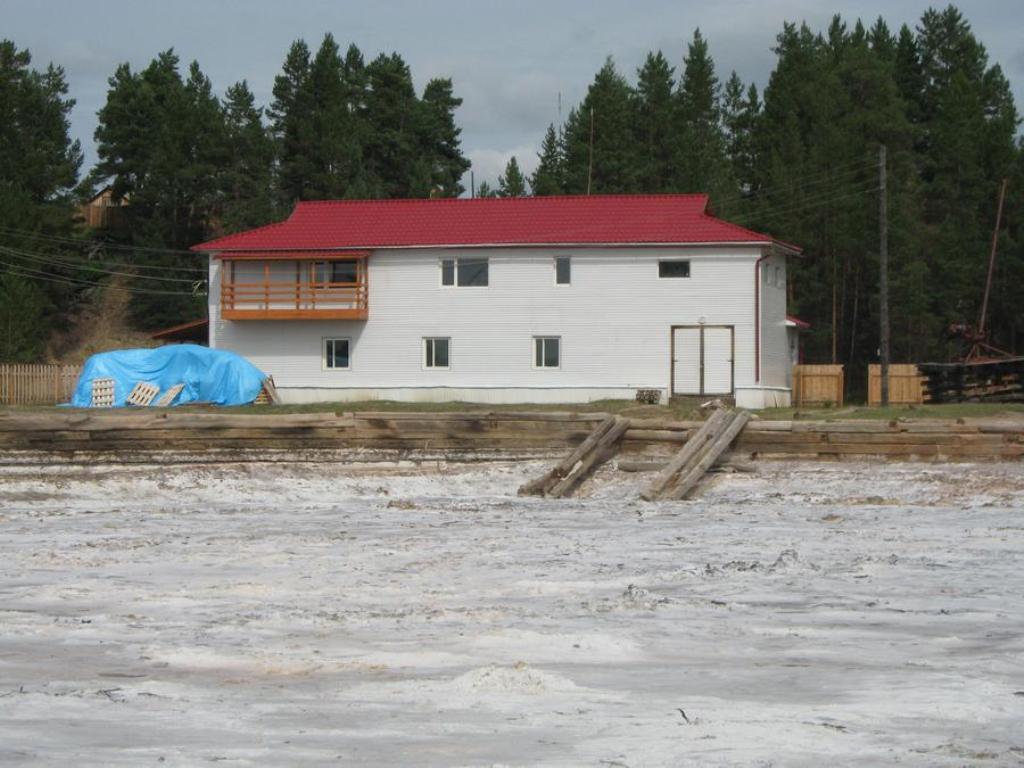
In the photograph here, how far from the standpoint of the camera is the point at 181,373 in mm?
44375

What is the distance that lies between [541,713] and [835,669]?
2393 mm

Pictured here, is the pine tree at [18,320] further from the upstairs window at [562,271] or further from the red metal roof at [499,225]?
the upstairs window at [562,271]

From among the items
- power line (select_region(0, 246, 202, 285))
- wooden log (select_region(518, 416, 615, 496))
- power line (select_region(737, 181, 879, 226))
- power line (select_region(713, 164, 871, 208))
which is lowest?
wooden log (select_region(518, 416, 615, 496))

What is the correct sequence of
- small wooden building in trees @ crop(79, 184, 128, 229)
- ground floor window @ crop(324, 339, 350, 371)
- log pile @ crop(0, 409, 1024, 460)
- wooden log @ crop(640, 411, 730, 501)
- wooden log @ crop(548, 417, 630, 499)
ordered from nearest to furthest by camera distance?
wooden log @ crop(640, 411, 730, 501) → wooden log @ crop(548, 417, 630, 499) → log pile @ crop(0, 409, 1024, 460) → ground floor window @ crop(324, 339, 350, 371) → small wooden building in trees @ crop(79, 184, 128, 229)

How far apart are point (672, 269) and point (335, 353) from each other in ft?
37.0

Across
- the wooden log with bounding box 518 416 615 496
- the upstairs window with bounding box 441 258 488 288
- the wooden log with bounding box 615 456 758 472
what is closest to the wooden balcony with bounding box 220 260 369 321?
the upstairs window with bounding box 441 258 488 288

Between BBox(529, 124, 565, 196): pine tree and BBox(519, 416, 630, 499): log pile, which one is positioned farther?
BBox(529, 124, 565, 196): pine tree

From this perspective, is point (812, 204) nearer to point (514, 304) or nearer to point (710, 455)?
point (514, 304)

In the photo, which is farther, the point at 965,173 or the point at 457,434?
the point at 965,173

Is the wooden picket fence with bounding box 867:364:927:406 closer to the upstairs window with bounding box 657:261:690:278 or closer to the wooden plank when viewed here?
the upstairs window with bounding box 657:261:690:278

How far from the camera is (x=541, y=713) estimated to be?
29.0 feet

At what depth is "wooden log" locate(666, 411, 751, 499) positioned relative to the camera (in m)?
22.3

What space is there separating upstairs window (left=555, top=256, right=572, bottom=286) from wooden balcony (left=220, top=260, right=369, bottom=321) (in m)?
6.24

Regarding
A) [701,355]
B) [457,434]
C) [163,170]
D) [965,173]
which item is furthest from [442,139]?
[457,434]
